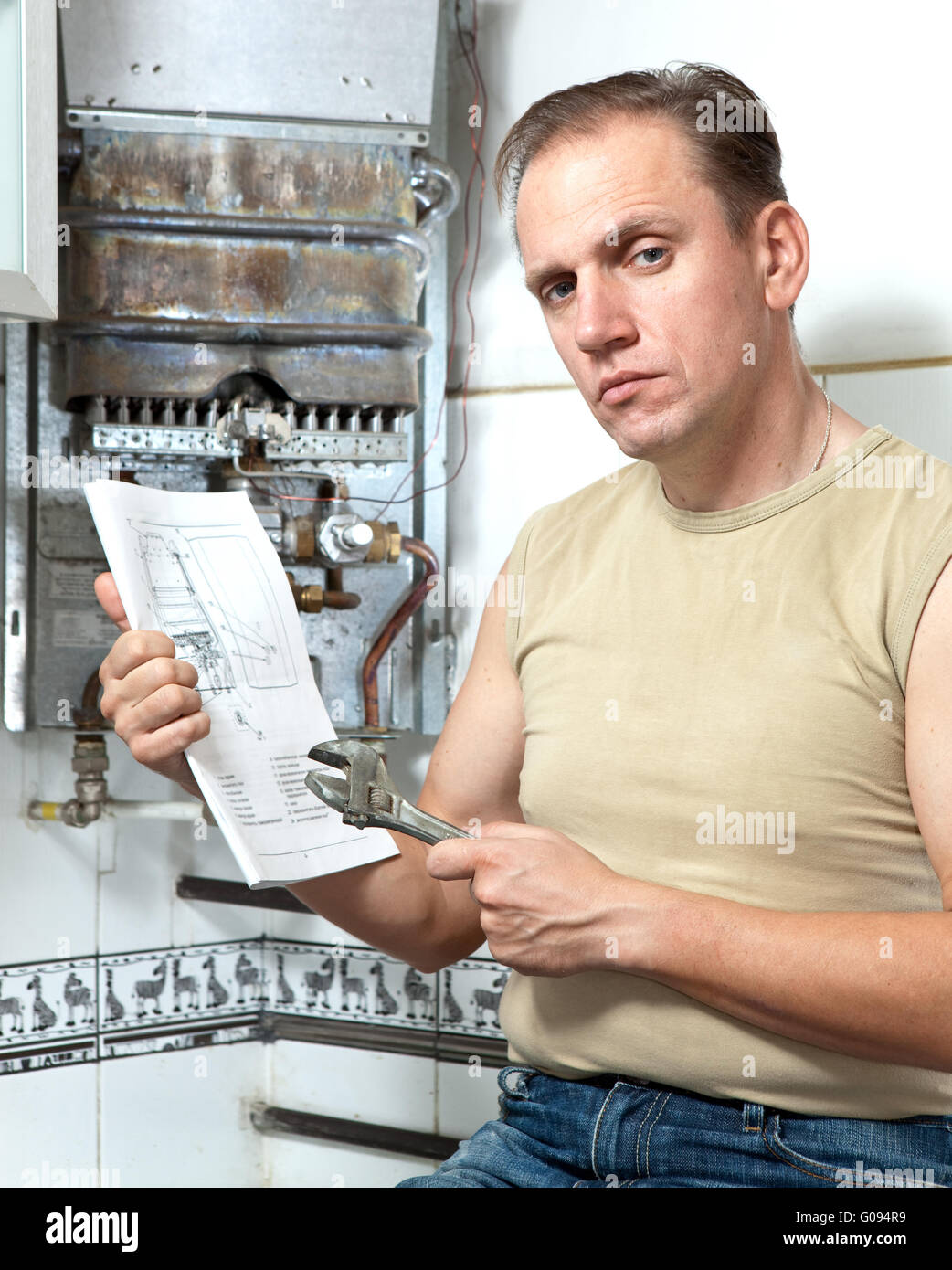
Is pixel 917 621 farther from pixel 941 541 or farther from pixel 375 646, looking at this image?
pixel 375 646

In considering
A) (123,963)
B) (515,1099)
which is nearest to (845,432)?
(515,1099)

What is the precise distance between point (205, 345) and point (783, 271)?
2.40 feet

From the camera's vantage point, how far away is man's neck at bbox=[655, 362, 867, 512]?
1.05m

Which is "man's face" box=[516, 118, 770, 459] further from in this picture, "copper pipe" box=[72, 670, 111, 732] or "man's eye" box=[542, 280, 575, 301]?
"copper pipe" box=[72, 670, 111, 732]

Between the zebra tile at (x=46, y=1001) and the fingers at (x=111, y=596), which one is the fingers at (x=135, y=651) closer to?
the fingers at (x=111, y=596)

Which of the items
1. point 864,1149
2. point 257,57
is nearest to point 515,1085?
point 864,1149

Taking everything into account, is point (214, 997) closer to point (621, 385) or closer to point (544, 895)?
point (544, 895)

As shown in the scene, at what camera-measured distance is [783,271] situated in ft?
3.45

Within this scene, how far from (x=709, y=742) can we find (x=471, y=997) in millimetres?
828

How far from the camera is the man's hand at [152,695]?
99 cm

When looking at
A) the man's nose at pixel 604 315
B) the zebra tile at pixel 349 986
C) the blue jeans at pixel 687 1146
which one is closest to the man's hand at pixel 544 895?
the blue jeans at pixel 687 1146

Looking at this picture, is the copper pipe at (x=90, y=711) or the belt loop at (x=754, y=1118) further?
the copper pipe at (x=90, y=711)

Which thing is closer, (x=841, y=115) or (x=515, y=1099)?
(x=515, y=1099)

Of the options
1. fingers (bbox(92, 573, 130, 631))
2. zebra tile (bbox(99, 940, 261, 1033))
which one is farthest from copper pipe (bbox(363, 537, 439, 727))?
fingers (bbox(92, 573, 130, 631))
